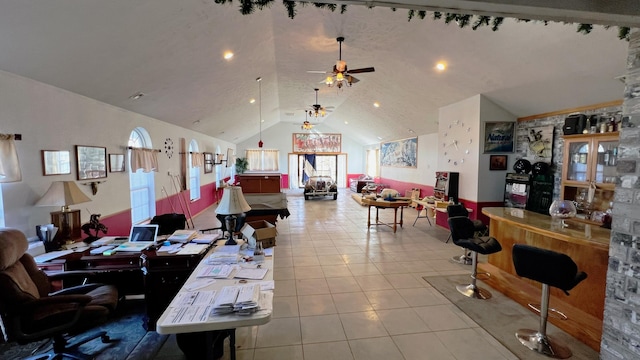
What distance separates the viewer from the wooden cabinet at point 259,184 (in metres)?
7.03

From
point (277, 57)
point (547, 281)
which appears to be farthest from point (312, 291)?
point (277, 57)

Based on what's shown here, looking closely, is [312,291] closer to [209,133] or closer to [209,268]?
[209,268]

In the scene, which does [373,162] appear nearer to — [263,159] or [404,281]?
[263,159]

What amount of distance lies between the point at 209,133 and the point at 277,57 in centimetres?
477

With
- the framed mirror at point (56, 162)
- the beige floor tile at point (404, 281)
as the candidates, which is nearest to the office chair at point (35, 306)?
the framed mirror at point (56, 162)

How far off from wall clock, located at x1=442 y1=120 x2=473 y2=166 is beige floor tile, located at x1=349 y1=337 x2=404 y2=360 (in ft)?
14.7

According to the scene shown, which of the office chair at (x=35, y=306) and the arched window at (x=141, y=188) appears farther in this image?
the arched window at (x=141, y=188)

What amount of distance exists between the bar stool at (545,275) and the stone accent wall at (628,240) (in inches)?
9.8

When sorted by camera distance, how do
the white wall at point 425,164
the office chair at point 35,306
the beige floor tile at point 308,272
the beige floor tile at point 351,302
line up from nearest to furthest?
the office chair at point 35,306
the beige floor tile at point 351,302
the beige floor tile at point 308,272
the white wall at point 425,164

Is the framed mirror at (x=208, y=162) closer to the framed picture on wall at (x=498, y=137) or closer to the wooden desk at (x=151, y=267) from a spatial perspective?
the wooden desk at (x=151, y=267)

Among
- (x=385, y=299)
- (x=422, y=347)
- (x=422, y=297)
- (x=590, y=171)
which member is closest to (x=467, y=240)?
(x=422, y=297)

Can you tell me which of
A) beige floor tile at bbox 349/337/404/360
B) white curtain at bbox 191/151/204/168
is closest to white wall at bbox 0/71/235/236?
white curtain at bbox 191/151/204/168

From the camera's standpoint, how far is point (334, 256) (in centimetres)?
482

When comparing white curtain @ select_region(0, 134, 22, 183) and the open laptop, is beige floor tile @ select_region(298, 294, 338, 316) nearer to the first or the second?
the open laptop
